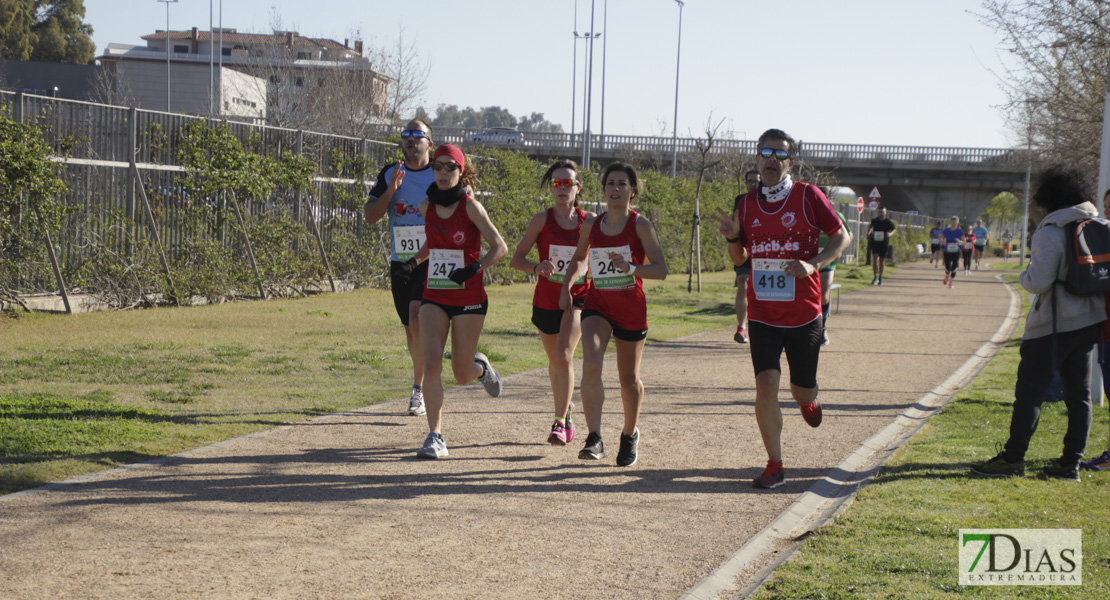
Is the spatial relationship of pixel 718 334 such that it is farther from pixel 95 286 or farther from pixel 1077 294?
pixel 1077 294

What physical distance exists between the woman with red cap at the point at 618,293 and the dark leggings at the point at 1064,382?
236 centimetres

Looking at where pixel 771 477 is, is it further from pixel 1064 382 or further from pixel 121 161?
pixel 121 161

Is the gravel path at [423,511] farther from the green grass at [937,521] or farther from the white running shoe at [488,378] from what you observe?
the green grass at [937,521]

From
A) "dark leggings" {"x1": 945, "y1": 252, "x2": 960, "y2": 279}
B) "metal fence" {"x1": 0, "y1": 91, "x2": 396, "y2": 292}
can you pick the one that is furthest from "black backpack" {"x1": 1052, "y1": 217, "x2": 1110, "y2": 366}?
"dark leggings" {"x1": 945, "y1": 252, "x2": 960, "y2": 279}

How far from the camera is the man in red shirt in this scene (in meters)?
6.42

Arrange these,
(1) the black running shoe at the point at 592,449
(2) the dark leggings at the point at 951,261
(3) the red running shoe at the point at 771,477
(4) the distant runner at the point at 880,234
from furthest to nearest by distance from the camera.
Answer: (2) the dark leggings at the point at 951,261, (4) the distant runner at the point at 880,234, (1) the black running shoe at the point at 592,449, (3) the red running shoe at the point at 771,477

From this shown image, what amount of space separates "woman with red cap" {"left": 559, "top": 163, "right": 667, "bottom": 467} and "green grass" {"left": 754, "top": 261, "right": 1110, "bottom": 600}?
1.60m

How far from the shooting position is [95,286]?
1480cm

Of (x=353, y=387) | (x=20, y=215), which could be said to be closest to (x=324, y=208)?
(x=20, y=215)

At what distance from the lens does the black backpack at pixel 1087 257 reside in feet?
21.8

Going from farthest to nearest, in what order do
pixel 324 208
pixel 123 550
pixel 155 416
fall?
pixel 324 208
pixel 155 416
pixel 123 550

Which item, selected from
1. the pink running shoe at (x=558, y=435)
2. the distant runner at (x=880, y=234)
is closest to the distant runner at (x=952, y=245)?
the distant runner at (x=880, y=234)

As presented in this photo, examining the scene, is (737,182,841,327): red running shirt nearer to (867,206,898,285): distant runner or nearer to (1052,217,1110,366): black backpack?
(1052,217,1110,366): black backpack

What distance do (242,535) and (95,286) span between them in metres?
10.7
